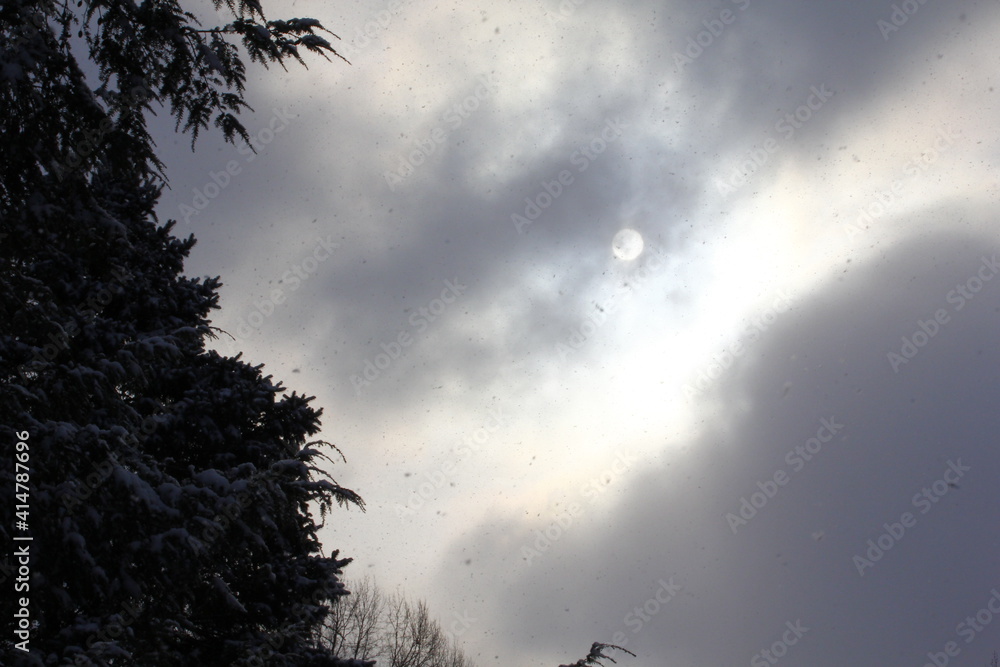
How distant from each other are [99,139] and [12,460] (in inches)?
89.3

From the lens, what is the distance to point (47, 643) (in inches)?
213

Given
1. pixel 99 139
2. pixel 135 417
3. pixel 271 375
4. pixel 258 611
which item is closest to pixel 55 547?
pixel 135 417

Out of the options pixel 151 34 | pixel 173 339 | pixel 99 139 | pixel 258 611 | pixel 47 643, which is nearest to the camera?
pixel 99 139

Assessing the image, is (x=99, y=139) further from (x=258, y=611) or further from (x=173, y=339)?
(x=258, y=611)

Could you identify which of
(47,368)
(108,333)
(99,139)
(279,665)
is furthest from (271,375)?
(99,139)

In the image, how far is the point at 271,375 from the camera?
34.6 ft

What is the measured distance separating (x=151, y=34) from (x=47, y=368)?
261 centimetres

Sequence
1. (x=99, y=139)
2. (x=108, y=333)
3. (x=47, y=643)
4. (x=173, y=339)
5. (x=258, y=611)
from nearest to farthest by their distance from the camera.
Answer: (x=99, y=139)
(x=47, y=643)
(x=173, y=339)
(x=108, y=333)
(x=258, y=611)

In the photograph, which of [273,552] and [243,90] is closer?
[243,90]

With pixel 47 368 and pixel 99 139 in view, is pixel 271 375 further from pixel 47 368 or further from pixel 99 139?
pixel 99 139

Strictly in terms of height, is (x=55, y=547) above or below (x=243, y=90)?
below

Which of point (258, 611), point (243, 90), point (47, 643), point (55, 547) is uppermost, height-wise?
point (243, 90)

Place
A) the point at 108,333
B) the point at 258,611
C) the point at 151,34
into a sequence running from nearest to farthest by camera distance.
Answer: the point at 151,34 → the point at 108,333 → the point at 258,611

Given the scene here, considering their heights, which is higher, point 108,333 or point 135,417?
point 108,333
